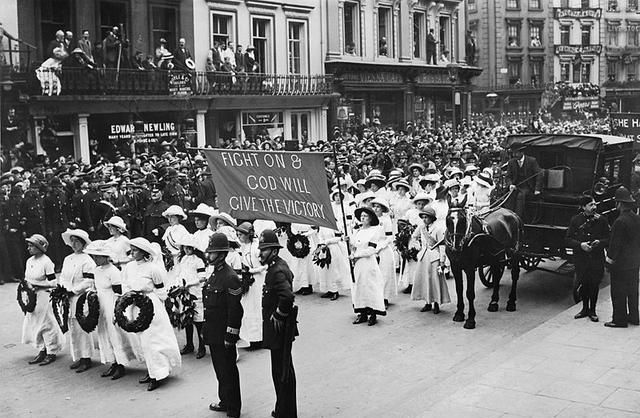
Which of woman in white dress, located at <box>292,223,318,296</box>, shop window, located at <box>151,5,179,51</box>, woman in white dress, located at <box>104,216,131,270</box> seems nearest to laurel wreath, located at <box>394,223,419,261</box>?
woman in white dress, located at <box>292,223,318,296</box>

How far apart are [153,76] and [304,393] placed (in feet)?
58.0

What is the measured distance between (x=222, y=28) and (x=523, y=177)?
Answer: 1773cm

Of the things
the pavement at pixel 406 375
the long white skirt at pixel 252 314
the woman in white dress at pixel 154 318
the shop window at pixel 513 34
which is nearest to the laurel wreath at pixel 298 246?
the pavement at pixel 406 375

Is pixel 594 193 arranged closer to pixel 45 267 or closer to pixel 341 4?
pixel 45 267

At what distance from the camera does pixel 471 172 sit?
18.4m

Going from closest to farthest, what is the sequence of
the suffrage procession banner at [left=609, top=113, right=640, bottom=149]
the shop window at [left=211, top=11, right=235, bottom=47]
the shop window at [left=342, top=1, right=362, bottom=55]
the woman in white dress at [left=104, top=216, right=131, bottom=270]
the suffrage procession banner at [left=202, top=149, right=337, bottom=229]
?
the suffrage procession banner at [left=202, top=149, right=337, bottom=229]
the woman in white dress at [left=104, top=216, right=131, bottom=270]
the suffrage procession banner at [left=609, top=113, right=640, bottom=149]
the shop window at [left=211, top=11, right=235, bottom=47]
the shop window at [left=342, top=1, right=362, bottom=55]

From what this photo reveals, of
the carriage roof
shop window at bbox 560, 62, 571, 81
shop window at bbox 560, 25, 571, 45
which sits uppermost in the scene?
shop window at bbox 560, 25, 571, 45

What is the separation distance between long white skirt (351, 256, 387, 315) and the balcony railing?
12.7 metres

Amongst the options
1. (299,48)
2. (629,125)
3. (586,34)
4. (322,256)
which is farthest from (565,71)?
(322,256)

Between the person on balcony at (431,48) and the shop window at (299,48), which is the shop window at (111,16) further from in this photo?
the person on balcony at (431,48)

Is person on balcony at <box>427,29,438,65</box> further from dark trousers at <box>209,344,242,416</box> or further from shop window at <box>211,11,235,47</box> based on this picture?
dark trousers at <box>209,344,242,416</box>

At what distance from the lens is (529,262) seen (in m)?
15.0

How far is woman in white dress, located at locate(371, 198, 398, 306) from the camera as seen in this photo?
13.3 metres

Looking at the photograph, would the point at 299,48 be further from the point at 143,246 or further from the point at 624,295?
the point at 143,246
